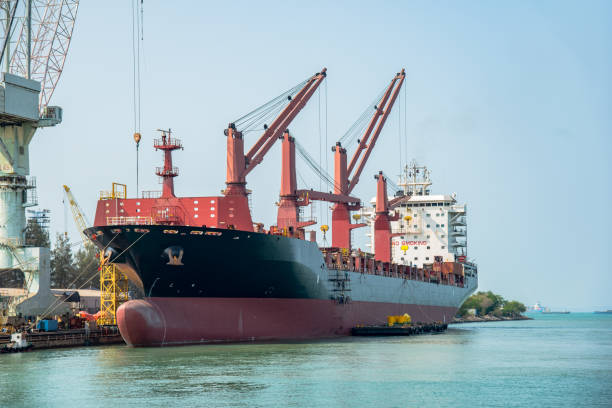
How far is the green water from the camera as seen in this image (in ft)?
79.5

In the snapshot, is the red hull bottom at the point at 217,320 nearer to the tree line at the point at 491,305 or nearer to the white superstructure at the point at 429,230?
the white superstructure at the point at 429,230

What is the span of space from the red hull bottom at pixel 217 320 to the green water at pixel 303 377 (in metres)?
1.08

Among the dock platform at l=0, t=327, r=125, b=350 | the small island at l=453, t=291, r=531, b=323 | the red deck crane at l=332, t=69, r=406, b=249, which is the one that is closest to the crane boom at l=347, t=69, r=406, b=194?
the red deck crane at l=332, t=69, r=406, b=249

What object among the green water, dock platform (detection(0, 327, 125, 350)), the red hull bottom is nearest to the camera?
the green water

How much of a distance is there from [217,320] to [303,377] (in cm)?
1149

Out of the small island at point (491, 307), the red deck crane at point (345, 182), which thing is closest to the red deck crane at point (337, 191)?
the red deck crane at point (345, 182)

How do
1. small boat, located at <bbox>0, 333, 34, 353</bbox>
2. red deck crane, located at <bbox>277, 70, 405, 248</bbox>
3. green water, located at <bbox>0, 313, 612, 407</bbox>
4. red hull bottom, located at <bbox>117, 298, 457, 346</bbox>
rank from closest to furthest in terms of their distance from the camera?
green water, located at <bbox>0, 313, 612, 407</bbox>
small boat, located at <bbox>0, 333, 34, 353</bbox>
red hull bottom, located at <bbox>117, 298, 457, 346</bbox>
red deck crane, located at <bbox>277, 70, 405, 248</bbox>

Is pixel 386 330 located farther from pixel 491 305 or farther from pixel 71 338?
pixel 491 305

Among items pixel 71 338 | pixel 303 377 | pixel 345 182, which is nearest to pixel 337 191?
pixel 345 182

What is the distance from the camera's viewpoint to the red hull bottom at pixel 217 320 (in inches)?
1486

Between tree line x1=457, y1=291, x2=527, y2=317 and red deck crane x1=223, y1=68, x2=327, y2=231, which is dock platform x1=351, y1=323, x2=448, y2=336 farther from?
tree line x1=457, y1=291, x2=527, y2=317

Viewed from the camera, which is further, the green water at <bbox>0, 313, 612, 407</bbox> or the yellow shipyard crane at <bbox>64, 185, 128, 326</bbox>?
the yellow shipyard crane at <bbox>64, 185, 128, 326</bbox>

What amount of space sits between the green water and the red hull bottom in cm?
108

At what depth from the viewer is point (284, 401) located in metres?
23.8
